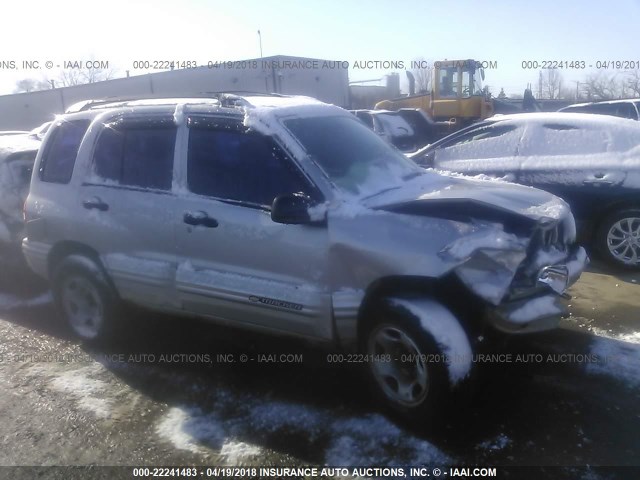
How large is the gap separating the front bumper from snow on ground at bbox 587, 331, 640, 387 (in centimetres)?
74

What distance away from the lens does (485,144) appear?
21.6 ft

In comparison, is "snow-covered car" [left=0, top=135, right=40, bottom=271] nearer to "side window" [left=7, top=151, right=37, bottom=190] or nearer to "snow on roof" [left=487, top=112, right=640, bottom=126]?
"side window" [left=7, top=151, right=37, bottom=190]

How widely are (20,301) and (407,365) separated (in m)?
4.48

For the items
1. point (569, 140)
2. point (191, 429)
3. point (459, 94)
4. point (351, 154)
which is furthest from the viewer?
point (459, 94)

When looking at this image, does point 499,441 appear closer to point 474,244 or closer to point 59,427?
point 474,244

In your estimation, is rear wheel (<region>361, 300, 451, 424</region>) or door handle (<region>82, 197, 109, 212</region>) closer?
rear wheel (<region>361, 300, 451, 424</region>)

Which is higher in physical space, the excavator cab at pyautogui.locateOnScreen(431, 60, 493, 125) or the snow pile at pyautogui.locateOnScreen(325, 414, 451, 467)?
the excavator cab at pyautogui.locateOnScreen(431, 60, 493, 125)

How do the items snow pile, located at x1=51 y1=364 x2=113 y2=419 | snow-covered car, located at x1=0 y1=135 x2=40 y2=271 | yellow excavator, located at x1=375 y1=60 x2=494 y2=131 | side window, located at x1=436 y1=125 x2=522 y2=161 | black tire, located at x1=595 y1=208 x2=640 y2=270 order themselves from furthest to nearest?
yellow excavator, located at x1=375 y1=60 x2=494 y2=131
snow-covered car, located at x1=0 y1=135 x2=40 y2=271
side window, located at x1=436 y1=125 x2=522 y2=161
black tire, located at x1=595 y1=208 x2=640 y2=270
snow pile, located at x1=51 y1=364 x2=113 y2=419

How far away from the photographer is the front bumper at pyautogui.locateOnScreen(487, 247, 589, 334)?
10.3 feet

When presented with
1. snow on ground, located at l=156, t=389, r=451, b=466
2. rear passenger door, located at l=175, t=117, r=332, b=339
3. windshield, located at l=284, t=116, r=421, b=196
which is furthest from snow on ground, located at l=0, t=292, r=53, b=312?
windshield, located at l=284, t=116, r=421, b=196

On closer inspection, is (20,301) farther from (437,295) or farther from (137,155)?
(437,295)

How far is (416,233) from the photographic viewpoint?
3.19m

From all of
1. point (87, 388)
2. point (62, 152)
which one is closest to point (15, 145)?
point (62, 152)

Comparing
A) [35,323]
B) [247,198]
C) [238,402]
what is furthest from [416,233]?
[35,323]
